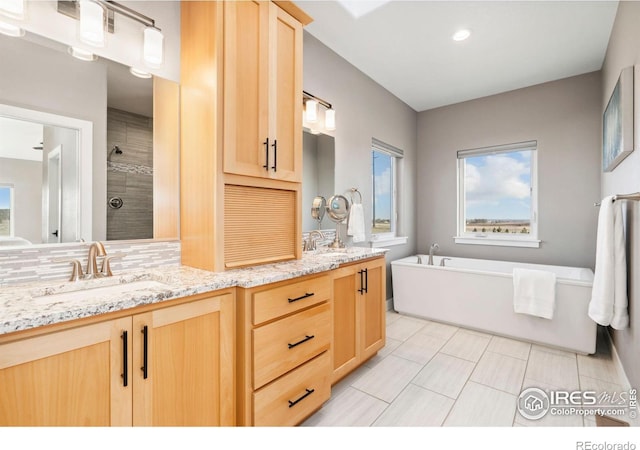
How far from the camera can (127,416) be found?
1.01 metres

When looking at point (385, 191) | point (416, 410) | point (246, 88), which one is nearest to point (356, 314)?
point (416, 410)

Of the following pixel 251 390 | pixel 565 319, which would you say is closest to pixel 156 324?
pixel 251 390

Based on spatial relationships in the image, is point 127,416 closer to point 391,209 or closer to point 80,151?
point 80,151

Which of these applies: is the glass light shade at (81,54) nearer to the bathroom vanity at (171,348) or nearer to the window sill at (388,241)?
the bathroom vanity at (171,348)

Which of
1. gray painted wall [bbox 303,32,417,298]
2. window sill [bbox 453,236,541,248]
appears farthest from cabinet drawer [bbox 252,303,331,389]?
window sill [bbox 453,236,541,248]

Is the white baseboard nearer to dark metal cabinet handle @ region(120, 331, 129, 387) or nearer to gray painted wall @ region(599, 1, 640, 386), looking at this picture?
gray painted wall @ region(599, 1, 640, 386)

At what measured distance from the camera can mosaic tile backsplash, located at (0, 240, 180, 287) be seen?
122 cm

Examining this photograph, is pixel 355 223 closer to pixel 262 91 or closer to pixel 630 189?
pixel 262 91

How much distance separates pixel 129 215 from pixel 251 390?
1.12 meters

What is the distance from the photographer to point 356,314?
210 centimetres

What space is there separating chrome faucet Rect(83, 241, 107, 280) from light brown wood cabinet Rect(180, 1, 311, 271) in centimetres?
41

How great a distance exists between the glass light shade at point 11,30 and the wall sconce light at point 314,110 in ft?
5.42

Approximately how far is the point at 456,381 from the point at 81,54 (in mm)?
3007

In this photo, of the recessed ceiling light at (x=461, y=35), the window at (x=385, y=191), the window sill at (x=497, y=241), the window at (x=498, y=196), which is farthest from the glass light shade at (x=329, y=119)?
the window sill at (x=497, y=241)
